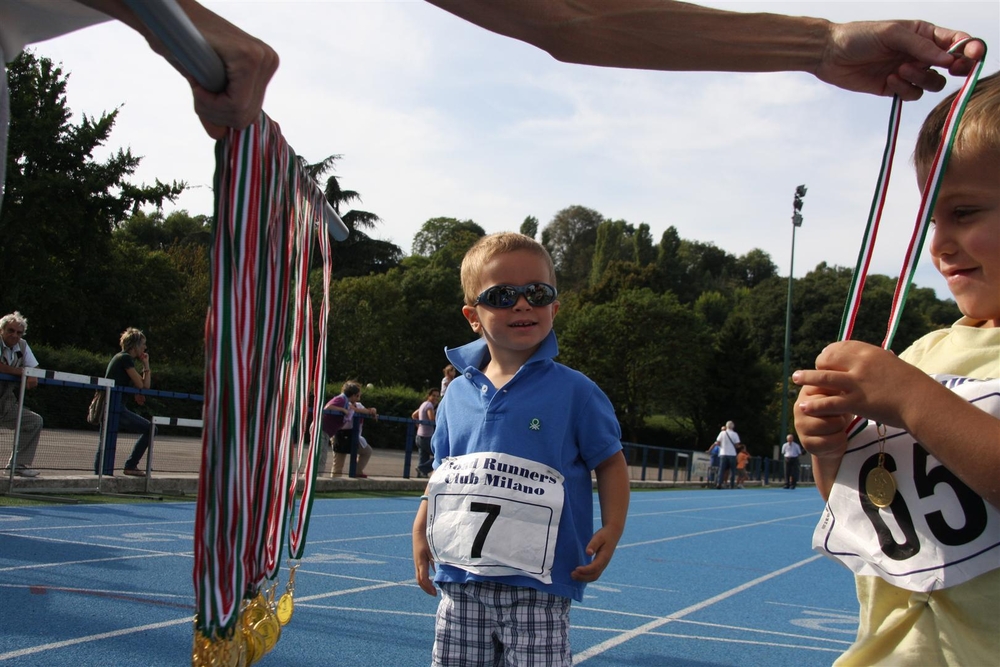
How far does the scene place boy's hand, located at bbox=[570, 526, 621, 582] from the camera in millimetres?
2908

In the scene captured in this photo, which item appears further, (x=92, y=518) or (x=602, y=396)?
(x=92, y=518)

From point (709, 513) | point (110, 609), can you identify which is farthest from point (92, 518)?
point (709, 513)

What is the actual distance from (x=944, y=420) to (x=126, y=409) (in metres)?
11.8

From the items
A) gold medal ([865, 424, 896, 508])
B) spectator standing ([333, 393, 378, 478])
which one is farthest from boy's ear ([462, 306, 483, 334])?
spectator standing ([333, 393, 378, 478])

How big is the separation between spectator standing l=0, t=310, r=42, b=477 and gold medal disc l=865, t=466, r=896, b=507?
9980 millimetres

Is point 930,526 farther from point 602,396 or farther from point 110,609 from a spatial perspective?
point 110,609

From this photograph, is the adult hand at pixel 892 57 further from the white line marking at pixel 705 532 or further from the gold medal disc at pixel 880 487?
the white line marking at pixel 705 532

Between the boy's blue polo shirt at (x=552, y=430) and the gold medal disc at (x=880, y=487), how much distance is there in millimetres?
1400

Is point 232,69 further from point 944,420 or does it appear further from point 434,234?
point 434,234

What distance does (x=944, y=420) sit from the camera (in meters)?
1.44

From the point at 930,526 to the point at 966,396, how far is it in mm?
211

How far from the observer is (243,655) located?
5.53 ft

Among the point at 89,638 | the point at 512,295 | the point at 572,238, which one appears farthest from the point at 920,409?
the point at 572,238

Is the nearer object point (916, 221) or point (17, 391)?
point (916, 221)
